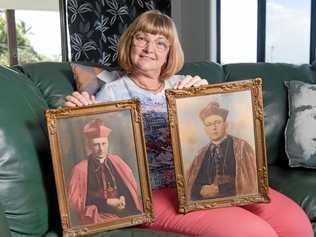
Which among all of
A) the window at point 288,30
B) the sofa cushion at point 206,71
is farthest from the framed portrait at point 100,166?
the window at point 288,30

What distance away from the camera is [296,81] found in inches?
79.3

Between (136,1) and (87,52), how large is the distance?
684 mm

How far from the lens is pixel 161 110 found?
152 cm

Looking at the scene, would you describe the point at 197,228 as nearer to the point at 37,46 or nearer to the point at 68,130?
the point at 68,130

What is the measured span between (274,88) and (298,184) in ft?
1.82

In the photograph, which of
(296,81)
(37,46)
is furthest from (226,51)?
(296,81)

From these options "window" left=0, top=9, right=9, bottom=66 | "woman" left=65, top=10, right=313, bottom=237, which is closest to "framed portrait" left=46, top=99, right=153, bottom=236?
"woman" left=65, top=10, right=313, bottom=237

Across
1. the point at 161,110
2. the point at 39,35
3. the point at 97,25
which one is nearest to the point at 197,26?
the point at 97,25

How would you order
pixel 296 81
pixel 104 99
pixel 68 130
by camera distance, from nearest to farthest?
pixel 68 130 → pixel 104 99 → pixel 296 81

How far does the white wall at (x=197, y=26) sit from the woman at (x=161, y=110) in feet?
8.78

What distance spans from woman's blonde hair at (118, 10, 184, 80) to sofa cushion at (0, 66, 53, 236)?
404 mm

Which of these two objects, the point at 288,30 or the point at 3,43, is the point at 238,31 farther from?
the point at 3,43

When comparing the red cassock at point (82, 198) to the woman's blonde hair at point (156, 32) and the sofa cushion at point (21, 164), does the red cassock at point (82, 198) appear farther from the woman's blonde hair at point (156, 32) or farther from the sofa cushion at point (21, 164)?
the woman's blonde hair at point (156, 32)

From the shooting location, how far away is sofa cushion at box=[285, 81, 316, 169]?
1798 millimetres
